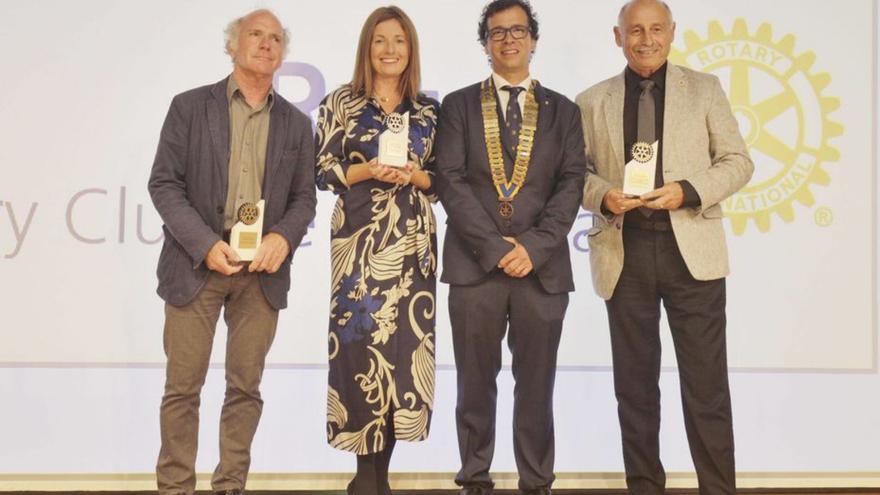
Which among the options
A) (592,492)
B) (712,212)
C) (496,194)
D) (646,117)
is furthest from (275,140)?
(592,492)

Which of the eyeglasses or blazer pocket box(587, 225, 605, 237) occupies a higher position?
the eyeglasses

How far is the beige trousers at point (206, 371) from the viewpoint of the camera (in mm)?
2777

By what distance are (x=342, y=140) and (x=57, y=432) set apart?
1.94m

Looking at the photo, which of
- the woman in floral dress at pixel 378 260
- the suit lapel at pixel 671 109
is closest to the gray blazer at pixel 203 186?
the woman in floral dress at pixel 378 260

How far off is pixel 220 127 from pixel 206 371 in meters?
0.81

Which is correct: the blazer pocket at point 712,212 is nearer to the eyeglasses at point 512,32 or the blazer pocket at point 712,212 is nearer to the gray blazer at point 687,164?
the gray blazer at point 687,164

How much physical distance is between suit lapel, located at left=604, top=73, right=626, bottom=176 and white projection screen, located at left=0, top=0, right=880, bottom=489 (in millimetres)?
771

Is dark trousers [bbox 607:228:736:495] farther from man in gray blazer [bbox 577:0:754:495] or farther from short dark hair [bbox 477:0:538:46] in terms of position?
short dark hair [bbox 477:0:538:46]

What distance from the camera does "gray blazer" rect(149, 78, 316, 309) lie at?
9.03ft

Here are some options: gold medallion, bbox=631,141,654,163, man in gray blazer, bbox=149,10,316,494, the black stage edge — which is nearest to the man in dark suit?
gold medallion, bbox=631,141,654,163

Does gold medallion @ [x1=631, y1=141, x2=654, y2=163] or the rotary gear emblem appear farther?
the rotary gear emblem

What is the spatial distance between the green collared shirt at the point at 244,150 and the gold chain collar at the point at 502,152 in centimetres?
75

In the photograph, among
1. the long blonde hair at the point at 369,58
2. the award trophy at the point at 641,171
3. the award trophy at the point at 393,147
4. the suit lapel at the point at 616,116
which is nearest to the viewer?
the award trophy at the point at 393,147

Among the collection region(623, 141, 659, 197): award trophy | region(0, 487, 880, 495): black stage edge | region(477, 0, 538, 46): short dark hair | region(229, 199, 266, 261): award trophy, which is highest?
region(477, 0, 538, 46): short dark hair
